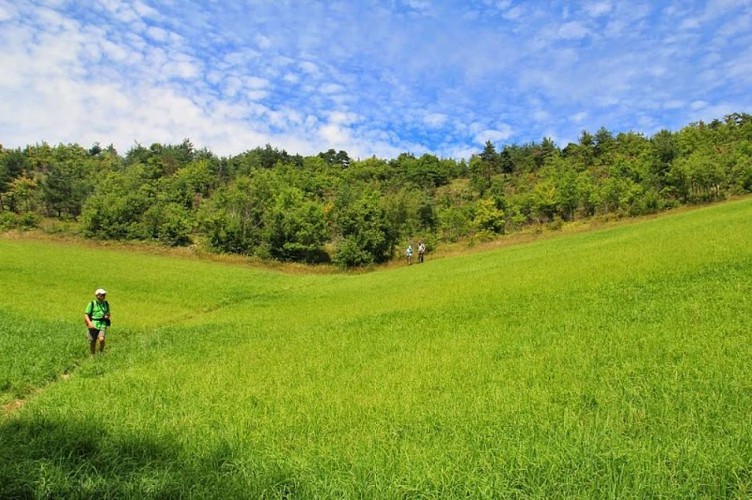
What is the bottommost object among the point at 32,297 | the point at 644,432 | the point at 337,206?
the point at 644,432

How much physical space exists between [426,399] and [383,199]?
7720cm

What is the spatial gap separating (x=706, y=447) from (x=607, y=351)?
4584mm

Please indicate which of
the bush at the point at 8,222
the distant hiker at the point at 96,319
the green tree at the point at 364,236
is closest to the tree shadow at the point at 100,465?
the distant hiker at the point at 96,319

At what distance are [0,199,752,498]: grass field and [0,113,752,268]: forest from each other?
46709mm

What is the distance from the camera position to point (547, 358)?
9.67 m

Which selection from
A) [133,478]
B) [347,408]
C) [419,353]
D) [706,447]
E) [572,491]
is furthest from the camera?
[419,353]

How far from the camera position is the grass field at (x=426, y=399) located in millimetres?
5215

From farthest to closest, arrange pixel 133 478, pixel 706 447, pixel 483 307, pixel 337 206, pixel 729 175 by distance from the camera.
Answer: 1. pixel 337 206
2. pixel 729 175
3. pixel 483 307
4. pixel 133 478
5. pixel 706 447

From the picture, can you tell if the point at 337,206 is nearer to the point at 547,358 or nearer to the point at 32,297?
the point at 32,297

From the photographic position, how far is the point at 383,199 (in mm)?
84438

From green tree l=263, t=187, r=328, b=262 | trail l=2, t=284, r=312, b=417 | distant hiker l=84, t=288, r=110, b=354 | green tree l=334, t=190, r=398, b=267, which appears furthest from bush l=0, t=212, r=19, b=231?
distant hiker l=84, t=288, r=110, b=354

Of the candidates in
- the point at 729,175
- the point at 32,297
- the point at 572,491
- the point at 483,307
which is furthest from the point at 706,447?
the point at 729,175

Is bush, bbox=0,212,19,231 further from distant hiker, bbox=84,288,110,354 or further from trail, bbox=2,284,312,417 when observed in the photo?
distant hiker, bbox=84,288,110,354

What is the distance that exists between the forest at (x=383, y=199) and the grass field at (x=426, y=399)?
4671 centimetres
